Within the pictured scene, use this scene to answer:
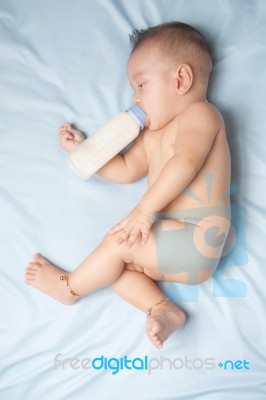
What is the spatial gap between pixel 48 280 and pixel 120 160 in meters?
0.37

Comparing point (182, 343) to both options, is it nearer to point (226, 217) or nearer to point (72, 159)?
point (226, 217)

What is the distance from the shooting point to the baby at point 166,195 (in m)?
1.28

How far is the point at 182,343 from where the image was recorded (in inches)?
56.1

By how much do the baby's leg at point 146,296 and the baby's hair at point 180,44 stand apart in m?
0.54

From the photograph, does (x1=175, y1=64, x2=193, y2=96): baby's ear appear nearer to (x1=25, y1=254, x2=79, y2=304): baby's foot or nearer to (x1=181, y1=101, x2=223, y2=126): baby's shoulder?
(x1=181, y1=101, x2=223, y2=126): baby's shoulder

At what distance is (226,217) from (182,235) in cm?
14

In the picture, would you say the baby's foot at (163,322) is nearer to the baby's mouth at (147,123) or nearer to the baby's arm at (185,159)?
the baby's arm at (185,159)

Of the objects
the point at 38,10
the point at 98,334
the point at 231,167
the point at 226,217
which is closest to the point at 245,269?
the point at 226,217

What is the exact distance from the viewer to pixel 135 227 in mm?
1257

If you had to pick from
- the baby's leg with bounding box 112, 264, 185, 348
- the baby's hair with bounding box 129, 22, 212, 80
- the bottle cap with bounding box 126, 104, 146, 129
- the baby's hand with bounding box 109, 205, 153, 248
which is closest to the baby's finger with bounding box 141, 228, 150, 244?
the baby's hand with bounding box 109, 205, 153, 248

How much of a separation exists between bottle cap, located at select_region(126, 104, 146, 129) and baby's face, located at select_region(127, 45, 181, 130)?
0.01 m

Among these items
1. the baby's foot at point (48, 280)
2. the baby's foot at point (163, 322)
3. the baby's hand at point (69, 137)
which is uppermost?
the baby's hand at point (69, 137)

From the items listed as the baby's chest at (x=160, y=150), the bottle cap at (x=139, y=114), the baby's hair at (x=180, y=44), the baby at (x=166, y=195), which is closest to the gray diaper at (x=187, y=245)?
the baby at (x=166, y=195)

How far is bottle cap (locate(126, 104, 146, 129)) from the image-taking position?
137 cm
